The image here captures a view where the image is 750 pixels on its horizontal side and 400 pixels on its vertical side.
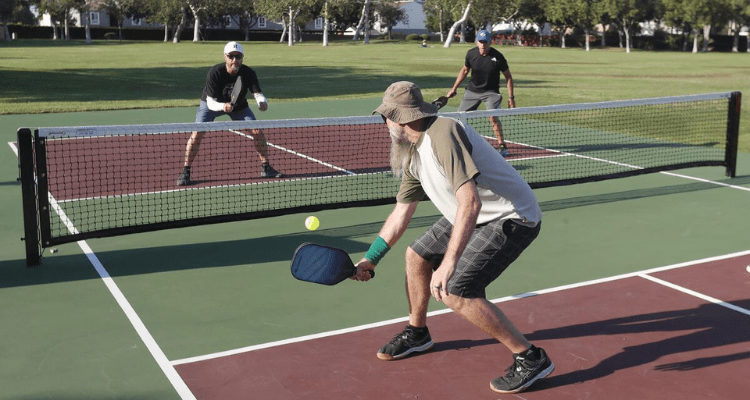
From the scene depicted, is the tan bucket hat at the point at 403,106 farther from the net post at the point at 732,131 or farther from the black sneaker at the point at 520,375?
the net post at the point at 732,131

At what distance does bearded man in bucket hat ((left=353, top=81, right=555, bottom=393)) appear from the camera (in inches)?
200

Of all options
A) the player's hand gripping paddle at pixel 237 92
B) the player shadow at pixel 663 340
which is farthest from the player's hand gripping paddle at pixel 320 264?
the player's hand gripping paddle at pixel 237 92

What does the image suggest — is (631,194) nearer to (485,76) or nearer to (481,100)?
(481,100)

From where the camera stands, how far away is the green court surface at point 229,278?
6277 millimetres

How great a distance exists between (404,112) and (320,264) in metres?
1.09

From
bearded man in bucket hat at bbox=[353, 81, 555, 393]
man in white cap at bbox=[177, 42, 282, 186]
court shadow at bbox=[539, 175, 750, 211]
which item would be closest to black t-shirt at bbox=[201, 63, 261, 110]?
man in white cap at bbox=[177, 42, 282, 186]

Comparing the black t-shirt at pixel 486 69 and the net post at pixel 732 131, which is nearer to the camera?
the net post at pixel 732 131

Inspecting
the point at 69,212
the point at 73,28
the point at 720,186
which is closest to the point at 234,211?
the point at 69,212

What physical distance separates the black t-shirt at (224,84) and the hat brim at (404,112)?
746 centimetres

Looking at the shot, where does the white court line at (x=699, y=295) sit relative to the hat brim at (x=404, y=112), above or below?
below

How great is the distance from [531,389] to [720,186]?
8214 millimetres

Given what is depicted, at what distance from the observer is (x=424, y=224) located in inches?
414

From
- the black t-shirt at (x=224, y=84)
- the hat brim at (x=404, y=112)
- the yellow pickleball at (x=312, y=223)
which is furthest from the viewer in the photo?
the black t-shirt at (x=224, y=84)

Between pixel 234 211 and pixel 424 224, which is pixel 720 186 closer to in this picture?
pixel 424 224
